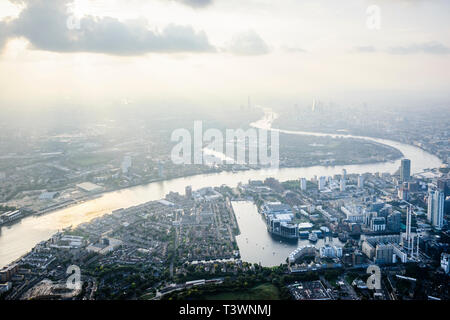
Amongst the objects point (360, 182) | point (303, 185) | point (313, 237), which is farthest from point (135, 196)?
point (360, 182)

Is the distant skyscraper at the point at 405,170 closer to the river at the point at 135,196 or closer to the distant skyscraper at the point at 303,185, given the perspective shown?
the river at the point at 135,196

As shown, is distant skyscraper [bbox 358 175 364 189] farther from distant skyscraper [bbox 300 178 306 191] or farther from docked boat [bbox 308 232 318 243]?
docked boat [bbox 308 232 318 243]

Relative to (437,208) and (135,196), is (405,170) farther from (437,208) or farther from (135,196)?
(135,196)

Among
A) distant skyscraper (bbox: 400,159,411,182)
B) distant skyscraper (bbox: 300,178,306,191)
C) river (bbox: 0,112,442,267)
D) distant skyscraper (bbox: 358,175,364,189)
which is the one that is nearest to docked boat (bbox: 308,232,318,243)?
river (bbox: 0,112,442,267)

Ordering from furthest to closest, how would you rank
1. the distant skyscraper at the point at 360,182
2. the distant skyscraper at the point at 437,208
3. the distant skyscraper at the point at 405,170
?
the distant skyscraper at the point at 405,170 → the distant skyscraper at the point at 360,182 → the distant skyscraper at the point at 437,208

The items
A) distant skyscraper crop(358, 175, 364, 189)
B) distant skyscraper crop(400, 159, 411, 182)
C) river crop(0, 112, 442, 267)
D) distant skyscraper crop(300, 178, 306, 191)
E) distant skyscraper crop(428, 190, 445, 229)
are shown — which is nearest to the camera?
river crop(0, 112, 442, 267)

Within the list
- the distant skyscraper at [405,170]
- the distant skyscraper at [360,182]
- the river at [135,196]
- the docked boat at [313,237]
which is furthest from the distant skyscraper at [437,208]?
the river at [135,196]
